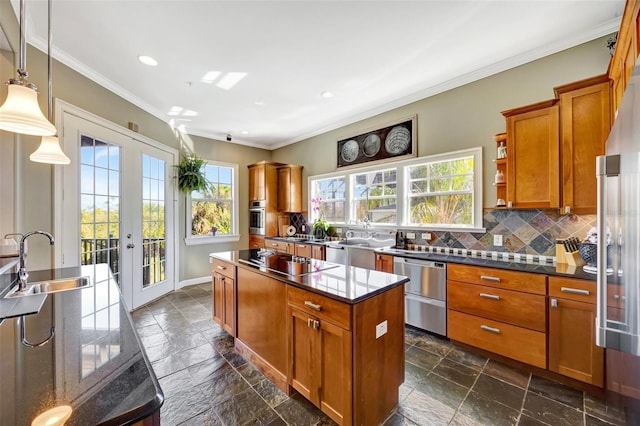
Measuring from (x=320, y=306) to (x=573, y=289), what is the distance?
1.95m

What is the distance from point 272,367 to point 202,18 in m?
2.85

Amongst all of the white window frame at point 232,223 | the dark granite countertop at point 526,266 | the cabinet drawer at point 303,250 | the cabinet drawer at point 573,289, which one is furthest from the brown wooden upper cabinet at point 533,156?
the white window frame at point 232,223

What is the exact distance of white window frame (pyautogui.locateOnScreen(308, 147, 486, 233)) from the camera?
114 inches

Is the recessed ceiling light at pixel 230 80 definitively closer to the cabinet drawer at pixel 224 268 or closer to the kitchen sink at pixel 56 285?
the cabinet drawer at pixel 224 268

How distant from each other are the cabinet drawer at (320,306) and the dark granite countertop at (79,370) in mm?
922

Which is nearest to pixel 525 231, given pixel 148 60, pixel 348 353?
pixel 348 353

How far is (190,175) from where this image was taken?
446 cm

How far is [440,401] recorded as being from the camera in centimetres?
184

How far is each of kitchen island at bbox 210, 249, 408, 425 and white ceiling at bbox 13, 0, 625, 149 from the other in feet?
6.70

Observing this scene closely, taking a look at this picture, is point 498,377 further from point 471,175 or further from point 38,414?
point 38,414

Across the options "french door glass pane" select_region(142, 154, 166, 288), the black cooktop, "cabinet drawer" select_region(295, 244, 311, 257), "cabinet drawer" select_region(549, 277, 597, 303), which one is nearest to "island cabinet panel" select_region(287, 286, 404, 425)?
the black cooktop

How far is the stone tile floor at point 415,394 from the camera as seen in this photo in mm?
1695

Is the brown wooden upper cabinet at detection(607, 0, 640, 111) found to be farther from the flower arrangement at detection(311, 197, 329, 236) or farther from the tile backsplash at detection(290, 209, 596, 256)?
the flower arrangement at detection(311, 197, 329, 236)

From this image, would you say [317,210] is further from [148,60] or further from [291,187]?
[148,60]
